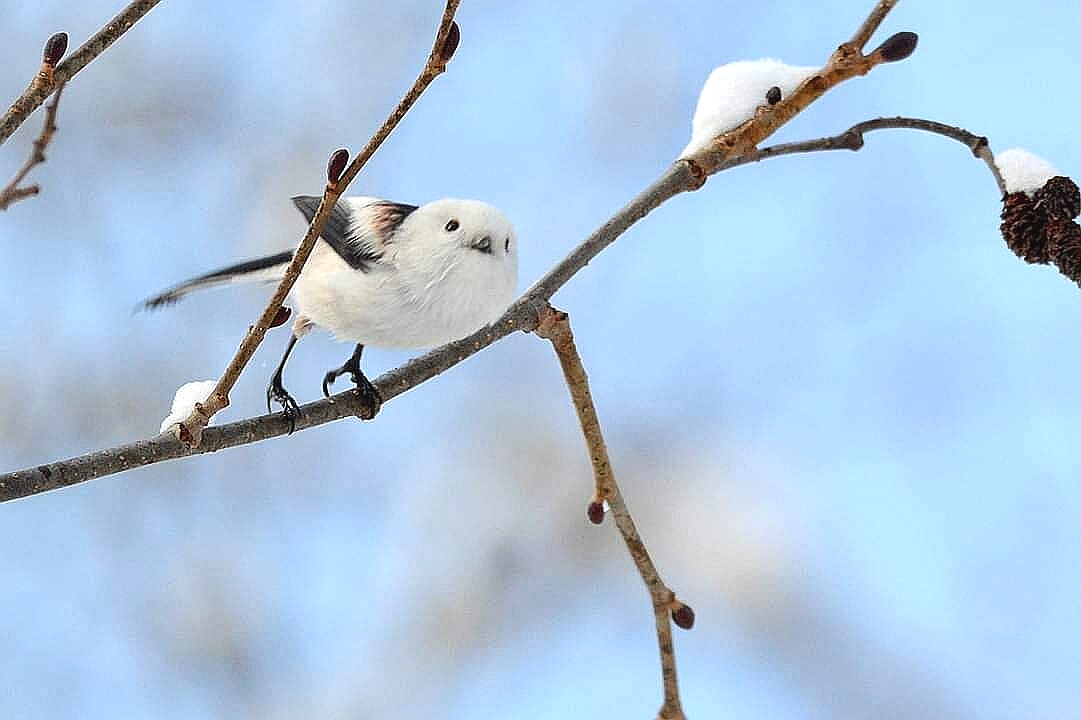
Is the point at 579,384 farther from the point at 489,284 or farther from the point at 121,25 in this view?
the point at 121,25

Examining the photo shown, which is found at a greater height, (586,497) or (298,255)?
(586,497)

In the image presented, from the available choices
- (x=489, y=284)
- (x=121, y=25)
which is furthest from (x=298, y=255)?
(x=489, y=284)

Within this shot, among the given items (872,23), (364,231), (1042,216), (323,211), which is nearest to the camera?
(323,211)

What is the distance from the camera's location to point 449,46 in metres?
0.79

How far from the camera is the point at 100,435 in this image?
110 inches

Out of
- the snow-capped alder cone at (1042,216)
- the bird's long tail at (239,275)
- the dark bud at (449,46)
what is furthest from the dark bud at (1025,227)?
the bird's long tail at (239,275)

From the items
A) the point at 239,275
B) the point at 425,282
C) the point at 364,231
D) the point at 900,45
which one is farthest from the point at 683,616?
the point at 239,275

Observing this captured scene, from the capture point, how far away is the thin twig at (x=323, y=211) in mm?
756

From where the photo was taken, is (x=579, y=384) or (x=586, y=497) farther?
(x=586, y=497)

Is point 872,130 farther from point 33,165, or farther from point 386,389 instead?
point 33,165

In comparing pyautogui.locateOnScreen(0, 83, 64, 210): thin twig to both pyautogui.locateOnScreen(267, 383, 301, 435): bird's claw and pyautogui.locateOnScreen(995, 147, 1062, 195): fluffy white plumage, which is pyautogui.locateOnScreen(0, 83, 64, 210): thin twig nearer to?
pyautogui.locateOnScreen(267, 383, 301, 435): bird's claw

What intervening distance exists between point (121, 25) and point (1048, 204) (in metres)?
0.79

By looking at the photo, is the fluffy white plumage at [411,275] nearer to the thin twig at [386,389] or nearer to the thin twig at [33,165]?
the thin twig at [386,389]

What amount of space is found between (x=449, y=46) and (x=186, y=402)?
1.36 feet
